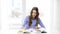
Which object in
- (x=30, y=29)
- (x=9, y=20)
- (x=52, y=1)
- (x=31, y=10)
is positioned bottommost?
(x=30, y=29)

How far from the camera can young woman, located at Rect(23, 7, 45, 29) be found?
145 centimetres

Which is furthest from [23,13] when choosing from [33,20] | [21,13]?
[33,20]

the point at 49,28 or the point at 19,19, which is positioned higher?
the point at 19,19

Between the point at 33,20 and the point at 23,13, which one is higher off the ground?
the point at 23,13

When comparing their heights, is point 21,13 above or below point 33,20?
above

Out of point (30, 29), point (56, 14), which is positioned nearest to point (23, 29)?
point (30, 29)

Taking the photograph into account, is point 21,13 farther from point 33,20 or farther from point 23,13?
point 33,20

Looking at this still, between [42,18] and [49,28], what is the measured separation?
6.8 inches

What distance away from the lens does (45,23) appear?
1.45 m

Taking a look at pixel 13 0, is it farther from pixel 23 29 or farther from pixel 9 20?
pixel 23 29

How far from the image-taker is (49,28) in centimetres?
145

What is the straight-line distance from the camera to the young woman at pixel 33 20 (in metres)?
1.45

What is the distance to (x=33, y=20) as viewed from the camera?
1.47m

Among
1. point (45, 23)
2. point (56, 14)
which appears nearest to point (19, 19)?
point (45, 23)
